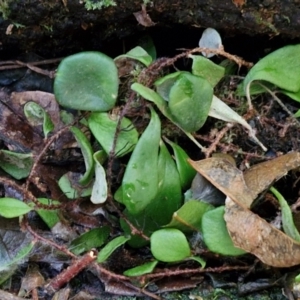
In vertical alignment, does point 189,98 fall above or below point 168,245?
above

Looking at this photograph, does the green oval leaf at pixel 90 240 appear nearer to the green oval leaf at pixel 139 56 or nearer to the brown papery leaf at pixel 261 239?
the brown papery leaf at pixel 261 239

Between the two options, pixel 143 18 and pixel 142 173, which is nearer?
pixel 142 173

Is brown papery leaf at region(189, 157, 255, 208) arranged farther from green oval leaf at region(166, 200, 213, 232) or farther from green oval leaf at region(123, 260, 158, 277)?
green oval leaf at region(123, 260, 158, 277)

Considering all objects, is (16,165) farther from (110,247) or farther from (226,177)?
(226,177)

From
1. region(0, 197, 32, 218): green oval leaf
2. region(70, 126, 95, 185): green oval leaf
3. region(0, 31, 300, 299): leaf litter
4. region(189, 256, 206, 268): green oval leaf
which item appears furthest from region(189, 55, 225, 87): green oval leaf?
region(0, 197, 32, 218): green oval leaf

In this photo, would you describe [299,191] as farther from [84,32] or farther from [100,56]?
[84,32]

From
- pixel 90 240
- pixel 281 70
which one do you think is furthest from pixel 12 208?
pixel 281 70
